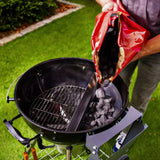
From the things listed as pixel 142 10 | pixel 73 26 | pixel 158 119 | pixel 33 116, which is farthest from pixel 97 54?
pixel 73 26

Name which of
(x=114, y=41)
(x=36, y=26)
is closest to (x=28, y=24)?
(x=36, y=26)

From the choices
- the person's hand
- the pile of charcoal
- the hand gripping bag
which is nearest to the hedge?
the person's hand

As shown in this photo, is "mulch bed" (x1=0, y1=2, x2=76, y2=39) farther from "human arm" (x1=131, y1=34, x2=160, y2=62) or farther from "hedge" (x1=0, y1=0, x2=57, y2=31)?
"human arm" (x1=131, y1=34, x2=160, y2=62)

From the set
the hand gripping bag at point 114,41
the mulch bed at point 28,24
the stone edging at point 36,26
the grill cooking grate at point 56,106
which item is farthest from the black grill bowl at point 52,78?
the mulch bed at point 28,24

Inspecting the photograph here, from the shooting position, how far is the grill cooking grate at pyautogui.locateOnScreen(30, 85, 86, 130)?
162 cm

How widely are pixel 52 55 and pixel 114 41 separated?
2088mm

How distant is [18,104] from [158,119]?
1729 mm

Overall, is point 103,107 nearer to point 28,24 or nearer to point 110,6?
point 110,6

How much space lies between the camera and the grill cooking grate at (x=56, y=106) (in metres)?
1.62

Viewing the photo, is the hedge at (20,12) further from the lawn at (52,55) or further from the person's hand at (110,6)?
the person's hand at (110,6)

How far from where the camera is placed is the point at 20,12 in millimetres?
3818

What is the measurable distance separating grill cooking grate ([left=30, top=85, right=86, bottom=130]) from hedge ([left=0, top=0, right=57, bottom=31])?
7.81ft

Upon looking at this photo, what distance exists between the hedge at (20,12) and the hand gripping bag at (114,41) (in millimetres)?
2838

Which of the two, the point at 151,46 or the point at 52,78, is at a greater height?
the point at 151,46
